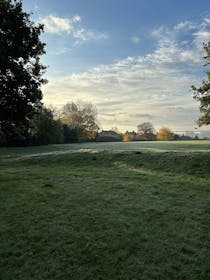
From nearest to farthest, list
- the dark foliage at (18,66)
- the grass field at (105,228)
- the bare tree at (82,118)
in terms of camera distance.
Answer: the grass field at (105,228), the dark foliage at (18,66), the bare tree at (82,118)

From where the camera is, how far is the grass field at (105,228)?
3.56 meters

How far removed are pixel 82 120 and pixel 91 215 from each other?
58.6 m

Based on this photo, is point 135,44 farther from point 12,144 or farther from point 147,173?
point 12,144

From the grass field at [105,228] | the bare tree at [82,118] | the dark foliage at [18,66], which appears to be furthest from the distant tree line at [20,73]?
the bare tree at [82,118]

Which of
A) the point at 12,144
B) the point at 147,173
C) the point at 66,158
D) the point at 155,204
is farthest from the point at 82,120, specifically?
the point at 155,204

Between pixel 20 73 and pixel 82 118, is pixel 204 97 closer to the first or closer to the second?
pixel 20 73

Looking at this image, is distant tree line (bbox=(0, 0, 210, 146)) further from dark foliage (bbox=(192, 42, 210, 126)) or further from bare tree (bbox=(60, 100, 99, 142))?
bare tree (bbox=(60, 100, 99, 142))

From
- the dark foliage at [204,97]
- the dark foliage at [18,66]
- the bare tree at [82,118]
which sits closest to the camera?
the dark foliage at [18,66]

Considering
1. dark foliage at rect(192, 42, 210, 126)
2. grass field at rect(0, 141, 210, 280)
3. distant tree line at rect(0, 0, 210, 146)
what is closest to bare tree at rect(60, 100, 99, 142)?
distant tree line at rect(0, 0, 210, 146)

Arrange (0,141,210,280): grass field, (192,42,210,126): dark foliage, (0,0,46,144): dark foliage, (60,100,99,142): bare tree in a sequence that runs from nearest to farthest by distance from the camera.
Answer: (0,141,210,280): grass field < (0,0,46,144): dark foliage < (192,42,210,126): dark foliage < (60,100,99,142): bare tree

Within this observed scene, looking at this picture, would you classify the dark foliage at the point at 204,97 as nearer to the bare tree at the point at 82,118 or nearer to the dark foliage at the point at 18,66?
the dark foliage at the point at 18,66

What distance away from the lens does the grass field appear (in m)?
3.56

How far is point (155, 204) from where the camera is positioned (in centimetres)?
711

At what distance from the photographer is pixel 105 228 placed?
516 cm
